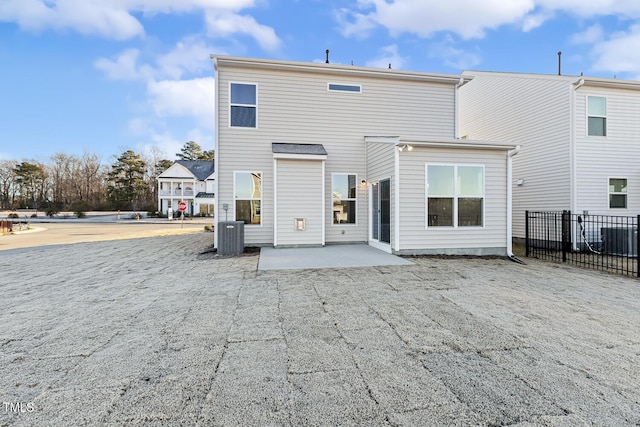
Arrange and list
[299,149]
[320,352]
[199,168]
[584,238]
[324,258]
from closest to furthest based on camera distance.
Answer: [320,352] → [324,258] → [299,149] → [584,238] → [199,168]

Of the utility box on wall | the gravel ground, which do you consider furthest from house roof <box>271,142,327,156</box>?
the gravel ground

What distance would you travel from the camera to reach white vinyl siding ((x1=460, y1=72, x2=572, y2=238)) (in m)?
9.59

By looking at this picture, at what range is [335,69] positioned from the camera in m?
9.36

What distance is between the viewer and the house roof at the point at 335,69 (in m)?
8.79

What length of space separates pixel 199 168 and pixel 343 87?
3490 centimetres

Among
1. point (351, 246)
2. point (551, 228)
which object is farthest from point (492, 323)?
point (551, 228)

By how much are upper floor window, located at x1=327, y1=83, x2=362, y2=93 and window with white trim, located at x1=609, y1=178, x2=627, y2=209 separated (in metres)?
8.87

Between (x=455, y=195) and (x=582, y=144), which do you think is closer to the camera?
(x=455, y=195)

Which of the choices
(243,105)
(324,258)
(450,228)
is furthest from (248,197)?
(450,228)

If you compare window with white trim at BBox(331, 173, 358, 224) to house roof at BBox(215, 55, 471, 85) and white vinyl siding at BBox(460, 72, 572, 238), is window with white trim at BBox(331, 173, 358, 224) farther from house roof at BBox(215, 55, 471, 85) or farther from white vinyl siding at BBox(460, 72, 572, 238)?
white vinyl siding at BBox(460, 72, 572, 238)

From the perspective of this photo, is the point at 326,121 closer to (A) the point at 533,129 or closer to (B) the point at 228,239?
(B) the point at 228,239

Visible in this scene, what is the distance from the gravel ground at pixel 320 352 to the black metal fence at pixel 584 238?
3.09 m

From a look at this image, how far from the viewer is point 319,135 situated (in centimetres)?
955

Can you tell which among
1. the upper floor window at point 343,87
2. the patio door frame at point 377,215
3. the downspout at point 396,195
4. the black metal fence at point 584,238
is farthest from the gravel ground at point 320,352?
the upper floor window at point 343,87
